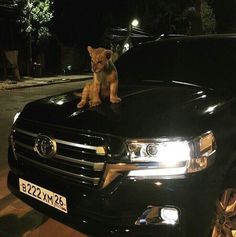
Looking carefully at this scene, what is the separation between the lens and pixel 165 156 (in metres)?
2.96

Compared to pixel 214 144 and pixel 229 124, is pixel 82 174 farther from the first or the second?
pixel 229 124

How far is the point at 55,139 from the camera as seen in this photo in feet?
10.8

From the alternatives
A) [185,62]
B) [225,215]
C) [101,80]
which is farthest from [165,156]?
[185,62]

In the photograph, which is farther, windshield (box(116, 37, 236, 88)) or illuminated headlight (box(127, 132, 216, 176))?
windshield (box(116, 37, 236, 88))

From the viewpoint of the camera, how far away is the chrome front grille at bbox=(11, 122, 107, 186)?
304 centimetres

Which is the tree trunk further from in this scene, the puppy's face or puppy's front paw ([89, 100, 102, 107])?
puppy's front paw ([89, 100, 102, 107])

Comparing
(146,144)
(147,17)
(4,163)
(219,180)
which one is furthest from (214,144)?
(147,17)

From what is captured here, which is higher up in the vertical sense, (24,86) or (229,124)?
(229,124)

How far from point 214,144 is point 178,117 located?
1.02ft

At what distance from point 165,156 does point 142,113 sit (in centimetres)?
44

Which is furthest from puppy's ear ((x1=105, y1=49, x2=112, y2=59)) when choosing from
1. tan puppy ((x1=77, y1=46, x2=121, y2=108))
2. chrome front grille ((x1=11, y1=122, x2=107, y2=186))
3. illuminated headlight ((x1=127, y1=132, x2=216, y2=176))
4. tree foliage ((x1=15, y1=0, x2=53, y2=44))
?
tree foliage ((x1=15, y1=0, x2=53, y2=44))

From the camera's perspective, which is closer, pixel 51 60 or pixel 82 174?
pixel 82 174

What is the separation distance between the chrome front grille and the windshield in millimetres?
1502

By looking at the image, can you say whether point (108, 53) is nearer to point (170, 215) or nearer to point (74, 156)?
point (74, 156)
